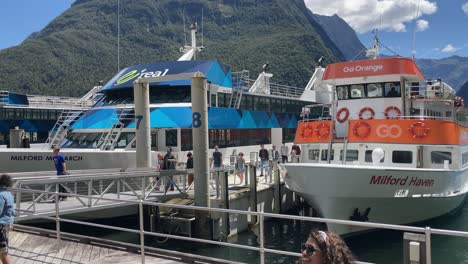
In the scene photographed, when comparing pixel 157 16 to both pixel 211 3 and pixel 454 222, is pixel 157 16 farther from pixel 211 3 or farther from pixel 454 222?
pixel 454 222

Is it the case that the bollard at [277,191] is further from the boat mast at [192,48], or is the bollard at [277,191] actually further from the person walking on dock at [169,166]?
the boat mast at [192,48]

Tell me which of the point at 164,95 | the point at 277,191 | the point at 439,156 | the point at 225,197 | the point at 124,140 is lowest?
the point at 277,191

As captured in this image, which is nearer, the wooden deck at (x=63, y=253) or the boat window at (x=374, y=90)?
the wooden deck at (x=63, y=253)

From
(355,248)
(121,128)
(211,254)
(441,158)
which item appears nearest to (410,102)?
(441,158)

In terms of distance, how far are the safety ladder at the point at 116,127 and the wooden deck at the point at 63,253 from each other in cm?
1130

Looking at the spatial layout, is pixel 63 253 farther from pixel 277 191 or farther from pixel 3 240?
pixel 277 191

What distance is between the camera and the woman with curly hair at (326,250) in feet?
8.98

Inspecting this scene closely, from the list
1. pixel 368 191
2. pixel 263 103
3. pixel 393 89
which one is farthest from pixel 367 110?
pixel 263 103

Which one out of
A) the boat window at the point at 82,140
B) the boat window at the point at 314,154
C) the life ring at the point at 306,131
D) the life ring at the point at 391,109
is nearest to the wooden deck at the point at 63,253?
the boat window at the point at 314,154

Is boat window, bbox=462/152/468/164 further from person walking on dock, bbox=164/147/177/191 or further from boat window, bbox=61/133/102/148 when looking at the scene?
boat window, bbox=61/133/102/148

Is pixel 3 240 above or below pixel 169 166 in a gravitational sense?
below

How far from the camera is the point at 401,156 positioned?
14281 millimetres

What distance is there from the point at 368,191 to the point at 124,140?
1211 cm

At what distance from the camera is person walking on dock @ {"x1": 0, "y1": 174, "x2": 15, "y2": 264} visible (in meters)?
6.03
